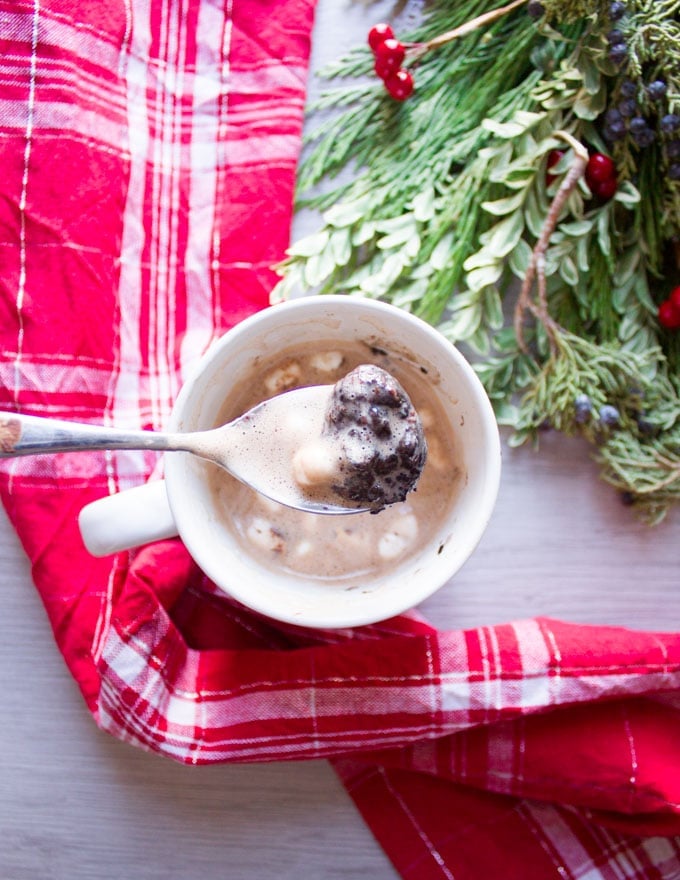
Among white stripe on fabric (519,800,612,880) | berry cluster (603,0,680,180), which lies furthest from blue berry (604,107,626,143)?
white stripe on fabric (519,800,612,880)

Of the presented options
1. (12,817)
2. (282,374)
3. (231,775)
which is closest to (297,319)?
(282,374)

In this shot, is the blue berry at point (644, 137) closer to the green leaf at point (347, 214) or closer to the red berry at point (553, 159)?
the red berry at point (553, 159)

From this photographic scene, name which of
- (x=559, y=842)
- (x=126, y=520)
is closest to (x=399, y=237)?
(x=126, y=520)

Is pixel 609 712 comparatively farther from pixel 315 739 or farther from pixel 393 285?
pixel 393 285

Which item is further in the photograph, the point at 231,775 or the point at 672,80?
the point at 231,775

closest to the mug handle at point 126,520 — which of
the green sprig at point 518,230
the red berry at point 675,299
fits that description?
the green sprig at point 518,230

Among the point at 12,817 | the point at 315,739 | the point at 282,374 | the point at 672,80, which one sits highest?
the point at 672,80
